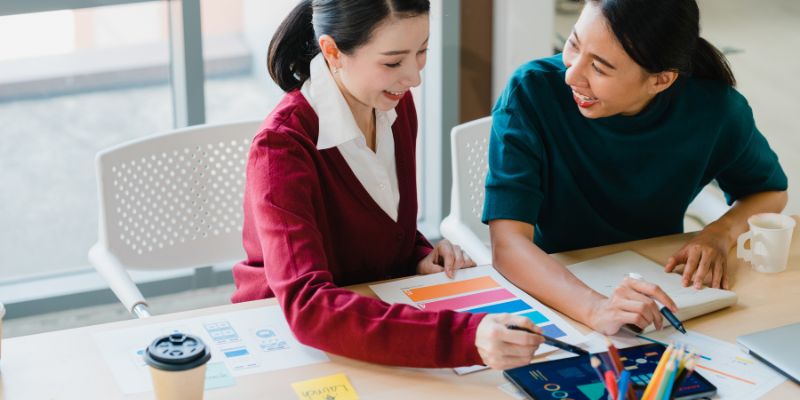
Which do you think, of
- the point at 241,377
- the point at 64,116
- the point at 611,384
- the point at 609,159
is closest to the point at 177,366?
the point at 241,377

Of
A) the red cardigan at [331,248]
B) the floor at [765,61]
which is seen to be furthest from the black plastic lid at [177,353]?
the floor at [765,61]

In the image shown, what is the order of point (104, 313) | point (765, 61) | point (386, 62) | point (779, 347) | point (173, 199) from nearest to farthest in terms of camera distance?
1. point (779, 347)
2. point (386, 62)
3. point (173, 199)
4. point (104, 313)
5. point (765, 61)

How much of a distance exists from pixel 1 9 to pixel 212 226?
998 millimetres

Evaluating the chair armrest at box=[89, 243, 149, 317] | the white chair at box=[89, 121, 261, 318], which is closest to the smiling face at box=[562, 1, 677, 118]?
the white chair at box=[89, 121, 261, 318]

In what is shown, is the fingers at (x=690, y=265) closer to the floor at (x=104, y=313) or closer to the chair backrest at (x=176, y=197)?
the chair backrest at (x=176, y=197)

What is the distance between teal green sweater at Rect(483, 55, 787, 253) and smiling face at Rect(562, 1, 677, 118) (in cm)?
9

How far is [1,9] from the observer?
114 inches

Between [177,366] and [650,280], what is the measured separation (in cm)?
91

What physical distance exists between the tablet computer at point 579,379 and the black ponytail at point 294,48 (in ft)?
2.21

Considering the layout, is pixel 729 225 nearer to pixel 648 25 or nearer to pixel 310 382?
pixel 648 25

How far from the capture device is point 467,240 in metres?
2.40

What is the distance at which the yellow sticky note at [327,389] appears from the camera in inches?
61.1

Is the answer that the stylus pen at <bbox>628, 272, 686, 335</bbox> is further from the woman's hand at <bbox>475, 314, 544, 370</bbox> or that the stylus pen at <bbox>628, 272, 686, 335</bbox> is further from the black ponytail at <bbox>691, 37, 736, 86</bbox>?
the black ponytail at <bbox>691, 37, 736, 86</bbox>

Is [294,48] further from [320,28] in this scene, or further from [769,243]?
[769,243]
